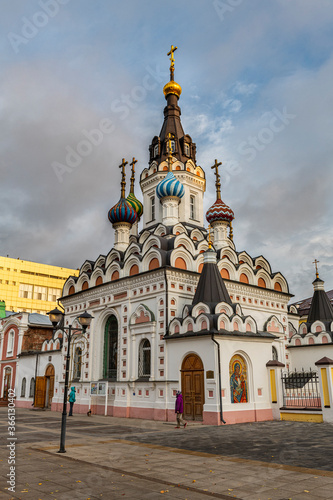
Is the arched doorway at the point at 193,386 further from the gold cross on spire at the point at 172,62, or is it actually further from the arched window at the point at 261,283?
the gold cross on spire at the point at 172,62

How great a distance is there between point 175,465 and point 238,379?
8.39 meters

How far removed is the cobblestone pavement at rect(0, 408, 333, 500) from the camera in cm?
585

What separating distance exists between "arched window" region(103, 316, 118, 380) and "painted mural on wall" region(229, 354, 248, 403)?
21.5ft

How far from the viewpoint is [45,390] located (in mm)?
24891

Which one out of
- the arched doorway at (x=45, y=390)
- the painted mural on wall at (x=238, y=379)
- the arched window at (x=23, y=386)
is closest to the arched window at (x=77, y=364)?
the arched doorway at (x=45, y=390)

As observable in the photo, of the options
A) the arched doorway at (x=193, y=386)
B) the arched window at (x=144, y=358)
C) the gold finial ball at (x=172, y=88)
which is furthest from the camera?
the gold finial ball at (x=172, y=88)

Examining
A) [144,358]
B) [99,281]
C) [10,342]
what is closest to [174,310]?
[144,358]

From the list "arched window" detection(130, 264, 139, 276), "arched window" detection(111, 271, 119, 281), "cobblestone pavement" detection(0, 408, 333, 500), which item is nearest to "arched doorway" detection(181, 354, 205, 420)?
"cobblestone pavement" detection(0, 408, 333, 500)

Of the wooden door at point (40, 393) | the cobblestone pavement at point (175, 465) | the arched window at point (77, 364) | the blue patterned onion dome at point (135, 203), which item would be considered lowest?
the cobblestone pavement at point (175, 465)

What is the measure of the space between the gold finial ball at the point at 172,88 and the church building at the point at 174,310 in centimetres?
6

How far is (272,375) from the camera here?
16359mm

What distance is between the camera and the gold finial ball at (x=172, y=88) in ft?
84.7

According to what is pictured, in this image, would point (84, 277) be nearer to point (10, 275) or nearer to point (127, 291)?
point (127, 291)

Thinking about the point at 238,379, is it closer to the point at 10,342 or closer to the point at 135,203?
the point at 135,203
